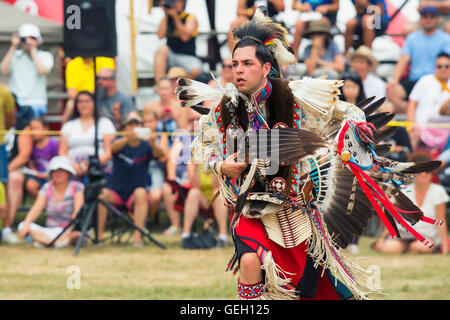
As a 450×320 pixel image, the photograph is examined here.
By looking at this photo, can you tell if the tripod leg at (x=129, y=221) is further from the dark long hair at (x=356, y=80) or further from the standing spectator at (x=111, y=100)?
the dark long hair at (x=356, y=80)

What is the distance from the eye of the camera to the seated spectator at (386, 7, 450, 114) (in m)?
8.69

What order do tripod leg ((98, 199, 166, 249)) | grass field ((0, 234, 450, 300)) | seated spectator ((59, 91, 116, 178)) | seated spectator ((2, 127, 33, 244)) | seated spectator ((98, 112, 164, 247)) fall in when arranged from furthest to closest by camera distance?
1. seated spectator ((59, 91, 116, 178))
2. seated spectator ((2, 127, 33, 244))
3. seated spectator ((98, 112, 164, 247))
4. tripod leg ((98, 199, 166, 249))
5. grass field ((0, 234, 450, 300))

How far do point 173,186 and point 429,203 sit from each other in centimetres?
272

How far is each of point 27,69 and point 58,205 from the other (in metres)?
2.03

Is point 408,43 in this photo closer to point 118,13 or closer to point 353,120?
point 118,13

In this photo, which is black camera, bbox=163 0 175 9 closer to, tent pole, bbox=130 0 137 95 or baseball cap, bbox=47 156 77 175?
tent pole, bbox=130 0 137 95

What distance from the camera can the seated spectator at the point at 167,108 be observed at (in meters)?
8.28

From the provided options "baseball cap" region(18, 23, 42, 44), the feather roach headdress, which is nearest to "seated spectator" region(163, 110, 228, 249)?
"baseball cap" region(18, 23, 42, 44)

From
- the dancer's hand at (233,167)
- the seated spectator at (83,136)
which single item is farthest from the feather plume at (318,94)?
the seated spectator at (83,136)

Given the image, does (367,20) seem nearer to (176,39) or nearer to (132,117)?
(176,39)

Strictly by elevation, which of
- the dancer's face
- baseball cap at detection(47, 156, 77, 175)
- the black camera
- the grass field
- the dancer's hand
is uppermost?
the black camera

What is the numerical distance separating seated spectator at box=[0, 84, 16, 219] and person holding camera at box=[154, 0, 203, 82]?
70.4 inches

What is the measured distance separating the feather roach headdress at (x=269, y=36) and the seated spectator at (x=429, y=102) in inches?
180

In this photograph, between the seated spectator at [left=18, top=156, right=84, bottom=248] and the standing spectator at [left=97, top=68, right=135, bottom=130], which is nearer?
the seated spectator at [left=18, top=156, right=84, bottom=248]
